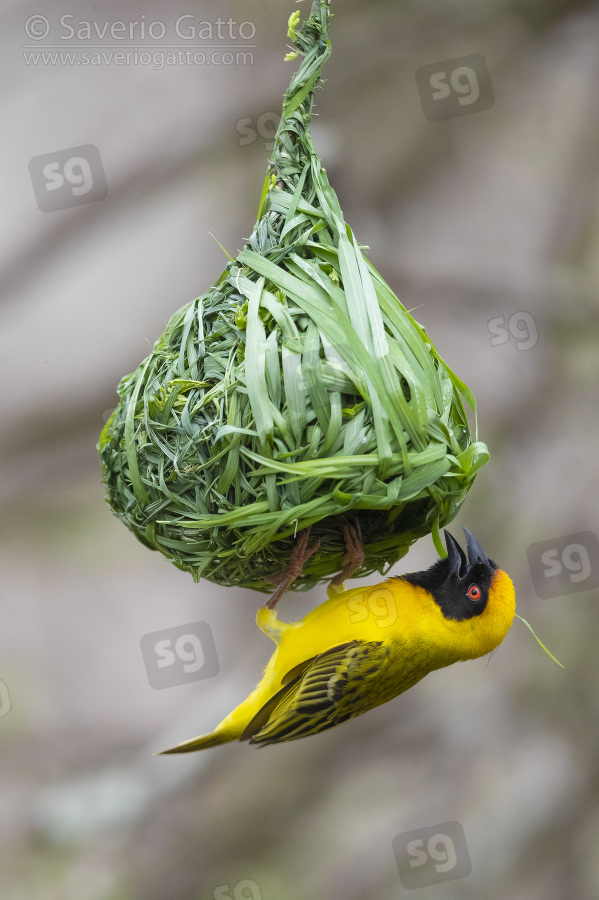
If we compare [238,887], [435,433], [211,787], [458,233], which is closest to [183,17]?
[458,233]

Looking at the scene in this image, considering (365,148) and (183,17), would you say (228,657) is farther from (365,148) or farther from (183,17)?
(183,17)

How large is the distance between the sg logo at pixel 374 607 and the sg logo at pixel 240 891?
1.27 metres

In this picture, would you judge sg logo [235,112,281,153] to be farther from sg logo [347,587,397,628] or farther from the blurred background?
sg logo [347,587,397,628]

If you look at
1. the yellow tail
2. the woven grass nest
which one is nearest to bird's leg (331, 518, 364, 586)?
the woven grass nest

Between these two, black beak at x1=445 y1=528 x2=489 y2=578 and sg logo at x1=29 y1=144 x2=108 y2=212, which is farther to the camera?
sg logo at x1=29 y1=144 x2=108 y2=212

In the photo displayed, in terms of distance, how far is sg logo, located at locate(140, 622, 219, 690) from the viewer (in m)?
1.62

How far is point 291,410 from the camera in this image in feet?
2.79

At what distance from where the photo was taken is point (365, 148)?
1.86 m

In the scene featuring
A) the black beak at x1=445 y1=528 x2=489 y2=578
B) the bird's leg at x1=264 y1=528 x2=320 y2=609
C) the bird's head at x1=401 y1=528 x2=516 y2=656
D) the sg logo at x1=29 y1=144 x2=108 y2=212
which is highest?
the sg logo at x1=29 y1=144 x2=108 y2=212

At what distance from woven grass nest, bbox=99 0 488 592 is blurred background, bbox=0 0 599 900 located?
0.90 metres

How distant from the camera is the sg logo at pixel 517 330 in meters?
1.85

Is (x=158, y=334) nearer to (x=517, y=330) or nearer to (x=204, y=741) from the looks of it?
(x=517, y=330)

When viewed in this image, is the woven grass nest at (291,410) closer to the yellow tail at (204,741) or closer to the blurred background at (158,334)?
the yellow tail at (204,741)

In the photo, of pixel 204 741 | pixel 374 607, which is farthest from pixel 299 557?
pixel 204 741
